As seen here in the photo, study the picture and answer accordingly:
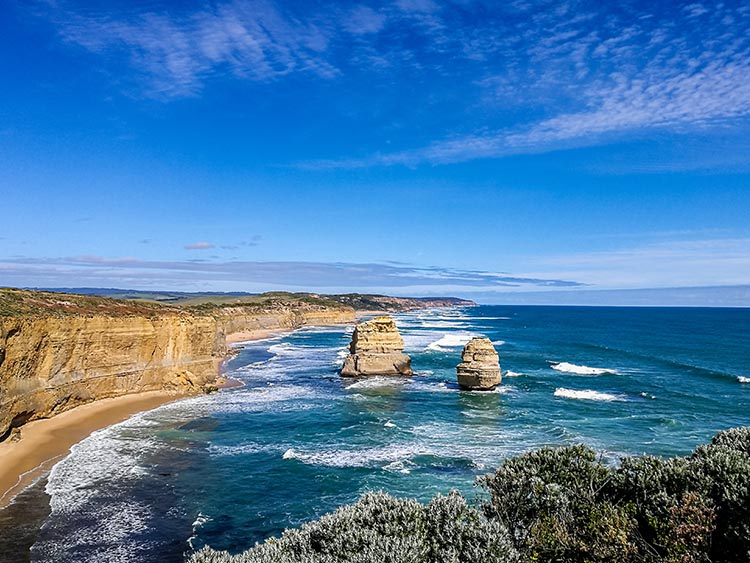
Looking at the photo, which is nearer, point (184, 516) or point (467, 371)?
point (184, 516)

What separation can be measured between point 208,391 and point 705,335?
97.4 metres

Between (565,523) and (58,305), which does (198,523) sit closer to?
(565,523)

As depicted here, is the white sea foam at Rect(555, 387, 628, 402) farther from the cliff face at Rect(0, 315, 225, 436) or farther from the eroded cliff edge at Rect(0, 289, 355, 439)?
the cliff face at Rect(0, 315, 225, 436)

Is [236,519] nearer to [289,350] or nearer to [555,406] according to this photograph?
[555,406]

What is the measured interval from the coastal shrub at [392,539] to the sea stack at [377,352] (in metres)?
40.1

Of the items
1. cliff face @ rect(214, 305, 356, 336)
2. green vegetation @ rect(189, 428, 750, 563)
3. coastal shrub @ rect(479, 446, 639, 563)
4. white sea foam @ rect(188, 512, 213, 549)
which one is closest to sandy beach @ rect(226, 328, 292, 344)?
cliff face @ rect(214, 305, 356, 336)

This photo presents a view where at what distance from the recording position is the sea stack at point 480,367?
1770 inches

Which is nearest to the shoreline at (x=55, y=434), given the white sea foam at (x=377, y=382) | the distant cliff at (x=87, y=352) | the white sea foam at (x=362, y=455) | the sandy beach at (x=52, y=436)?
the sandy beach at (x=52, y=436)

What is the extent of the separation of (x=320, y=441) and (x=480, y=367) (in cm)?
1842

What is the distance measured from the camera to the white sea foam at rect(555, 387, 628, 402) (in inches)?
1706

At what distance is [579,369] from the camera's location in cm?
5944

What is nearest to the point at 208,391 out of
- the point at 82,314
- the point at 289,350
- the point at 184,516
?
the point at 82,314

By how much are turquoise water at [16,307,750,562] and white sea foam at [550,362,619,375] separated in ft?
0.77

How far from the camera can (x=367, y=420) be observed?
35969 mm
